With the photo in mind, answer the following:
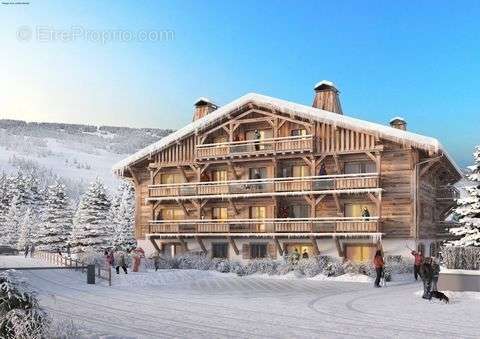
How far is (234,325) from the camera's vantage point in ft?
46.3

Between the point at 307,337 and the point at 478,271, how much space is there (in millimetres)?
11524

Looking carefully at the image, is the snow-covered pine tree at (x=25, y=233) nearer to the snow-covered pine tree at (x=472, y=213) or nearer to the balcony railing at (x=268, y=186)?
the balcony railing at (x=268, y=186)

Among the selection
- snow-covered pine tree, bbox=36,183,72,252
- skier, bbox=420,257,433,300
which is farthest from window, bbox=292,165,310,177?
snow-covered pine tree, bbox=36,183,72,252

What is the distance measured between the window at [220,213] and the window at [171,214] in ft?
8.55

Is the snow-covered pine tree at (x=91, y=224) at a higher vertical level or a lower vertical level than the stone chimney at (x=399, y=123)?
lower

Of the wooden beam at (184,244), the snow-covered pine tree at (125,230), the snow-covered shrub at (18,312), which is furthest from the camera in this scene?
the snow-covered pine tree at (125,230)

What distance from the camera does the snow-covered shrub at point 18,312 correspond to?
9586mm

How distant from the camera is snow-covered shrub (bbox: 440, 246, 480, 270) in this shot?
22016 mm

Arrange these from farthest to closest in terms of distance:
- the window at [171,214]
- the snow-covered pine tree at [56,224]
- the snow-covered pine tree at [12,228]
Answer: the snow-covered pine tree at [12,228] → the snow-covered pine tree at [56,224] → the window at [171,214]

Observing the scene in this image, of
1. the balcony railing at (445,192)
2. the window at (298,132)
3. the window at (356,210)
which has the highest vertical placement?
the window at (298,132)

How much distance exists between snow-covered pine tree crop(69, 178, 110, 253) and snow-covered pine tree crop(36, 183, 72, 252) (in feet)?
16.5

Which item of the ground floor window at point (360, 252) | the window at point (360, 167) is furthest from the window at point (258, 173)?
the ground floor window at point (360, 252)

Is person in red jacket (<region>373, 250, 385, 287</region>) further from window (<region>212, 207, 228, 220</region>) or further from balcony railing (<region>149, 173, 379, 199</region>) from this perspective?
window (<region>212, 207, 228, 220</region>)

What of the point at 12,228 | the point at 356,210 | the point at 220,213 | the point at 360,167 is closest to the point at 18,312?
the point at 356,210
